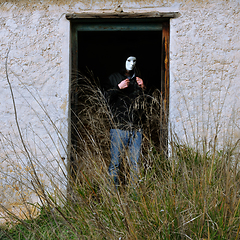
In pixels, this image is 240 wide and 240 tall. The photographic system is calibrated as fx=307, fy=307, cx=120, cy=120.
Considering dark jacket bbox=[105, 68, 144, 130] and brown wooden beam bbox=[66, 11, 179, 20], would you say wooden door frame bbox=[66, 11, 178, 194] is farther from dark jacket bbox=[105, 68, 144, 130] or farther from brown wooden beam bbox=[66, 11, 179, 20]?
dark jacket bbox=[105, 68, 144, 130]

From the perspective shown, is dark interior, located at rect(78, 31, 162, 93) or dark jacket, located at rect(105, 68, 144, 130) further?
dark interior, located at rect(78, 31, 162, 93)

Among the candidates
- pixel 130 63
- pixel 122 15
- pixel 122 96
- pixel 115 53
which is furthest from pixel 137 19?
pixel 115 53

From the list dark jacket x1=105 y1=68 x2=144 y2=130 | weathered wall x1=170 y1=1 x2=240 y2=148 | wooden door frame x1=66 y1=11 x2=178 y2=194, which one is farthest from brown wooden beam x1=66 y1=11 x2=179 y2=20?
dark jacket x1=105 y1=68 x2=144 y2=130

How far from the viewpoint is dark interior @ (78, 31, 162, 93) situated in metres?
6.25

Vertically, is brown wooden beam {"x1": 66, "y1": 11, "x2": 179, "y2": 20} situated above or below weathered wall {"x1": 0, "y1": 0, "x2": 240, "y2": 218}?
above

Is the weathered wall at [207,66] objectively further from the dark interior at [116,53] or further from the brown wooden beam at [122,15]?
the dark interior at [116,53]

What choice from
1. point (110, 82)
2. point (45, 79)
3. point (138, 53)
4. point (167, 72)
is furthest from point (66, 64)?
point (138, 53)

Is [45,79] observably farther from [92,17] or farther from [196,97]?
[196,97]

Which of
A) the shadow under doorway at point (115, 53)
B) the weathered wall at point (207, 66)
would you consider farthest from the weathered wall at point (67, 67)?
the shadow under doorway at point (115, 53)

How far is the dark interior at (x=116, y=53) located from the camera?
246 inches

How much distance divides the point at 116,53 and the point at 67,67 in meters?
3.27

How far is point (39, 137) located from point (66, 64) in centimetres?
87

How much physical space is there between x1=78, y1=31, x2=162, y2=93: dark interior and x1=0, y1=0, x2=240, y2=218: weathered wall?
8.77 ft

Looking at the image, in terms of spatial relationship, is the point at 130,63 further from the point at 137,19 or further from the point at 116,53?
the point at 116,53
